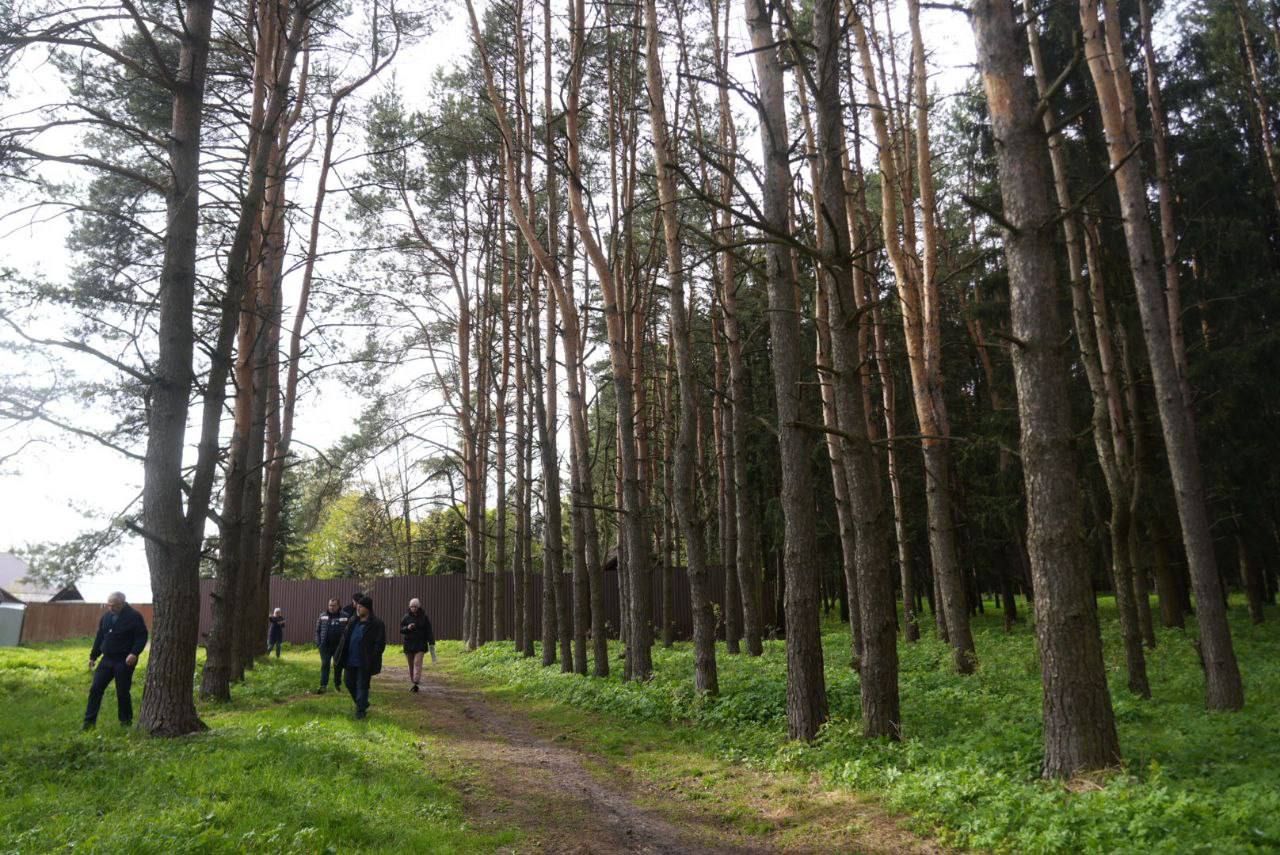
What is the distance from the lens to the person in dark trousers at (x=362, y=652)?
9.85 meters

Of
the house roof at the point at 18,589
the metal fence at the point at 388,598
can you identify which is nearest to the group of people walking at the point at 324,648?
the metal fence at the point at 388,598

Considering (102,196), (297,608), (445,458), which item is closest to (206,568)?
(297,608)

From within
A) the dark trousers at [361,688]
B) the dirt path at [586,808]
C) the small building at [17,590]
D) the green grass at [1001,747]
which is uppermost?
the small building at [17,590]

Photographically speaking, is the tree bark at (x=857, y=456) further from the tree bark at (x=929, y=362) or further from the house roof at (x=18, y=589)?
the house roof at (x=18, y=589)

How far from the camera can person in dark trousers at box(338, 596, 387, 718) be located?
32.3 feet

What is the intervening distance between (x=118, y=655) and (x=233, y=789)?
446 centimetres

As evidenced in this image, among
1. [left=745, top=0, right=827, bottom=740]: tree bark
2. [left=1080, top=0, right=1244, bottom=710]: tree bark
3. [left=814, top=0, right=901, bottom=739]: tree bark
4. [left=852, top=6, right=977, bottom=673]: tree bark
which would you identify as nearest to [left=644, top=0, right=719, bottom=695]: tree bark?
[left=745, top=0, right=827, bottom=740]: tree bark

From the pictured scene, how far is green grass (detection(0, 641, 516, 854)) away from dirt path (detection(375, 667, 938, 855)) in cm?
29

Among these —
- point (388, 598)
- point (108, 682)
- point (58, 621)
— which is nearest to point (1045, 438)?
point (108, 682)

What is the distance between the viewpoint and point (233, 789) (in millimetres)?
5469

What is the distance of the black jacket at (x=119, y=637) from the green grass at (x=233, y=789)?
0.74m

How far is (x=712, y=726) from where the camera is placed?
8.65 metres

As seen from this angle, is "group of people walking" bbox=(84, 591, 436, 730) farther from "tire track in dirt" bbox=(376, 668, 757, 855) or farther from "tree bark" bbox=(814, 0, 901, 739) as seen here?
"tree bark" bbox=(814, 0, 901, 739)

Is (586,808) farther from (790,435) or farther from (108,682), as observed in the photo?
(108,682)
